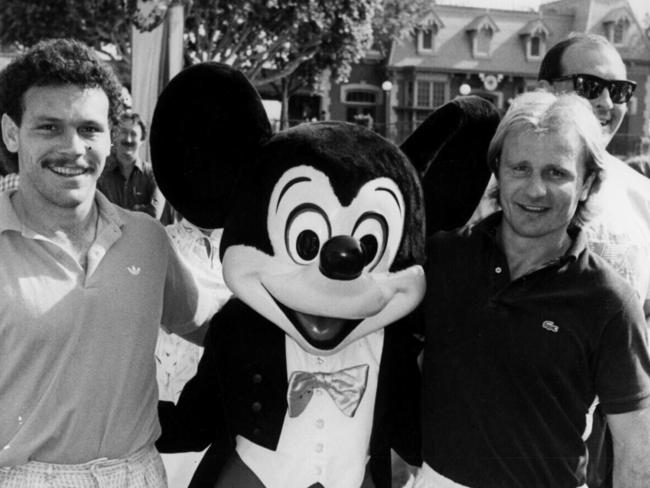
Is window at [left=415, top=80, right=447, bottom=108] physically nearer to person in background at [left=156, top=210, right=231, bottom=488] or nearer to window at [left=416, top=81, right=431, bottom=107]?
window at [left=416, top=81, right=431, bottom=107]

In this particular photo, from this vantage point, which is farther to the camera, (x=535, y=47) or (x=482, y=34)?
(x=535, y=47)

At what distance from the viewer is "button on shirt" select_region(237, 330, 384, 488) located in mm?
2203

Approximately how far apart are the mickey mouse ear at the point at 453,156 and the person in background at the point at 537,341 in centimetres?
29

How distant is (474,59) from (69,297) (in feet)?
102

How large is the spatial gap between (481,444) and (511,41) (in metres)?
32.1

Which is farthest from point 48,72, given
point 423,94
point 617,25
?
point 617,25

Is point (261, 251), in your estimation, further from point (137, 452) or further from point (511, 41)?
point (511, 41)

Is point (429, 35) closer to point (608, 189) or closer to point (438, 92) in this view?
point (438, 92)

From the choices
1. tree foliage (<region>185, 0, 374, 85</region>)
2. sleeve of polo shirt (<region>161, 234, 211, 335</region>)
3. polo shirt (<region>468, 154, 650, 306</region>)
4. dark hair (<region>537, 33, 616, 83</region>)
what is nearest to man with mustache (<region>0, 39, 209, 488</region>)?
sleeve of polo shirt (<region>161, 234, 211, 335</region>)

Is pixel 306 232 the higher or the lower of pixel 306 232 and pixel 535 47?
the lower

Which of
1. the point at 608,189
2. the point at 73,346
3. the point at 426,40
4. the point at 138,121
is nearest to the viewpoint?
the point at 73,346

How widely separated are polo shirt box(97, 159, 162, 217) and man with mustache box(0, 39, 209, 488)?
3845 mm

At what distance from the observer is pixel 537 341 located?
2025 mm

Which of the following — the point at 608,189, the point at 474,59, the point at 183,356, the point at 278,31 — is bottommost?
the point at 183,356
